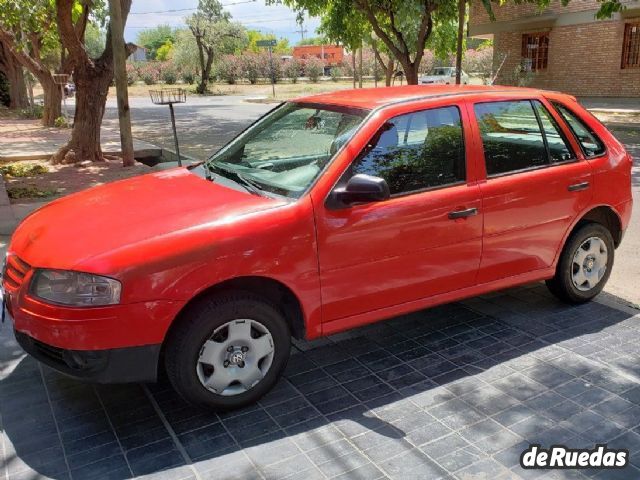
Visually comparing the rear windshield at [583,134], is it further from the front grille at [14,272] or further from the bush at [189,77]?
the bush at [189,77]

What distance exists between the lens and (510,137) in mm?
4215

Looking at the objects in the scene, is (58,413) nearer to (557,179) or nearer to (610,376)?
(610,376)

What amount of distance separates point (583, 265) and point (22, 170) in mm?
10469

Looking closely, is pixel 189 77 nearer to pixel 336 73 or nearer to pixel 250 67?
pixel 250 67

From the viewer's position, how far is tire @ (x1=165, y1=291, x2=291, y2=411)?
123 inches

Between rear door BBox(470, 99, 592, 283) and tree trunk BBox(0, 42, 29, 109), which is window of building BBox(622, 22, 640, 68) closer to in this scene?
rear door BBox(470, 99, 592, 283)

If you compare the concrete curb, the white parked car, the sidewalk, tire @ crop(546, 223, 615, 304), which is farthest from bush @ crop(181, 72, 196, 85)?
tire @ crop(546, 223, 615, 304)

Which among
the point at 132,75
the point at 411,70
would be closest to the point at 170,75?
the point at 132,75

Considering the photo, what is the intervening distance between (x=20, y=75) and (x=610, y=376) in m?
30.3

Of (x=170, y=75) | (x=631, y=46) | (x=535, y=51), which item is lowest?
(x=631, y=46)

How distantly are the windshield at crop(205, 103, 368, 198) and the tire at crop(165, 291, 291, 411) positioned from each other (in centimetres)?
70

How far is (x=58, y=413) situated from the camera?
11.1 feet

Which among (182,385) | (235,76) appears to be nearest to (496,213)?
(182,385)

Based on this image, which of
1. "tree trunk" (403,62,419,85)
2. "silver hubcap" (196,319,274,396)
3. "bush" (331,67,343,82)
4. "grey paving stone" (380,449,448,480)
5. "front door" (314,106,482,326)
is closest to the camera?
"grey paving stone" (380,449,448,480)
